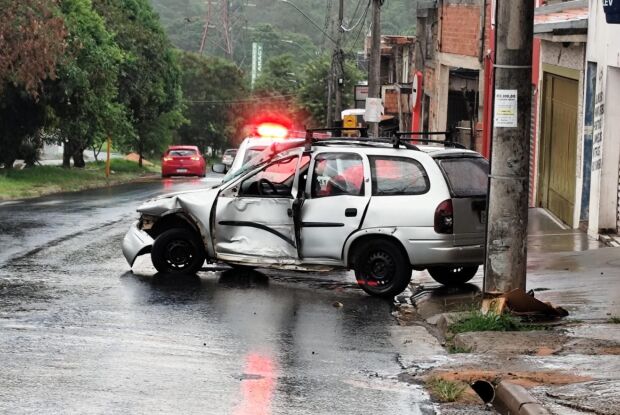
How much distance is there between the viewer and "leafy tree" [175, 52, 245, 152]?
331 feet

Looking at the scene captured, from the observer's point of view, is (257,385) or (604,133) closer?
(257,385)

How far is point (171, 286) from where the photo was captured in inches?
558

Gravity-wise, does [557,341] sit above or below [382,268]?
below

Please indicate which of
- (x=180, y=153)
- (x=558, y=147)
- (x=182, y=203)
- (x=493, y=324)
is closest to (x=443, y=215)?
(x=493, y=324)

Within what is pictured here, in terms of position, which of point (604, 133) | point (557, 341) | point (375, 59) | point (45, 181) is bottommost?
point (45, 181)

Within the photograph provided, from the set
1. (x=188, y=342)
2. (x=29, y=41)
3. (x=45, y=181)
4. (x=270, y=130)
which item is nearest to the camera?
(x=188, y=342)

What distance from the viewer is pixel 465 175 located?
13977mm

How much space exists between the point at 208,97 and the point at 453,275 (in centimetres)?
8803

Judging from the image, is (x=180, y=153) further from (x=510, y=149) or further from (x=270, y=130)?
(x=510, y=149)

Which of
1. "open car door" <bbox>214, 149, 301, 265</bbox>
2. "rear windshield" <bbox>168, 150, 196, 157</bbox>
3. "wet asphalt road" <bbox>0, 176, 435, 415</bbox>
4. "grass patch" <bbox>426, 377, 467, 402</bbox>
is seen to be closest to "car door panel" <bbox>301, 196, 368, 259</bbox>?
"open car door" <bbox>214, 149, 301, 265</bbox>

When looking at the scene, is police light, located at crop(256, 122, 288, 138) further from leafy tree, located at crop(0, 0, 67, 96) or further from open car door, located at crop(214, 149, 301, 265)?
leafy tree, located at crop(0, 0, 67, 96)

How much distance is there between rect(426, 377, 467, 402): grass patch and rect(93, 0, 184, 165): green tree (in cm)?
4710

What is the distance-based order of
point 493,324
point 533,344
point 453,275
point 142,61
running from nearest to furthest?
point 533,344, point 493,324, point 453,275, point 142,61

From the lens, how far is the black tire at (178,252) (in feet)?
49.8
